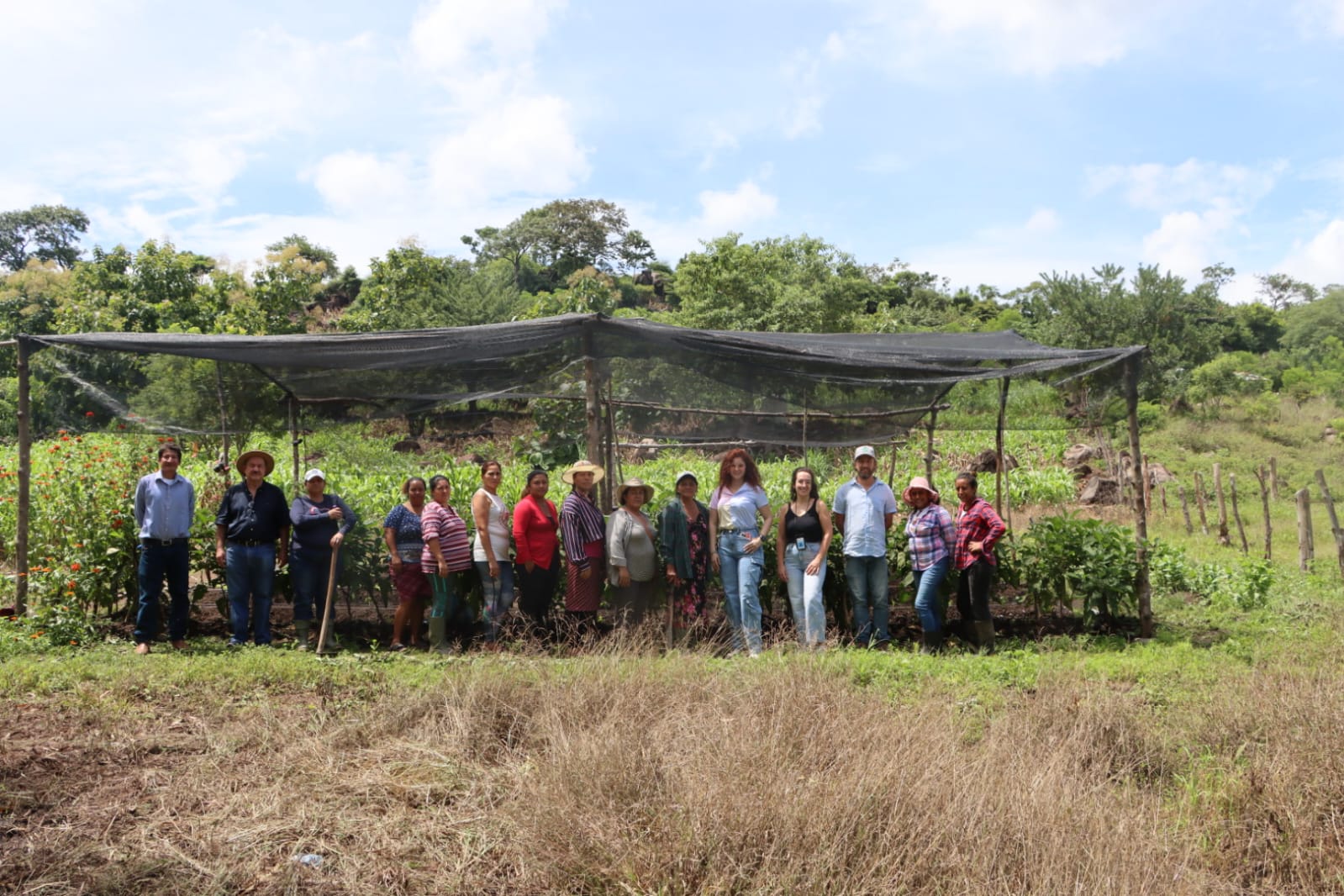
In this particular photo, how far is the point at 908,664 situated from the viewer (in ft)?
21.3

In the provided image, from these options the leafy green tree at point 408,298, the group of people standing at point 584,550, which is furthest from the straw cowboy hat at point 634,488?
the leafy green tree at point 408,298

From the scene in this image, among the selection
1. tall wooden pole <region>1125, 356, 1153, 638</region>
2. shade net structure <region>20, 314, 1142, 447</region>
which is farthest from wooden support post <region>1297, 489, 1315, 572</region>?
tall wooden pole <region>1125, 356, 1153, 638</region>

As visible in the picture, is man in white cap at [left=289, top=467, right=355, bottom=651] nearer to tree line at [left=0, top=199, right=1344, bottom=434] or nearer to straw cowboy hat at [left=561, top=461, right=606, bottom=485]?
straw cowboy hat at [left=561, top=461, right=606, bottom=485]

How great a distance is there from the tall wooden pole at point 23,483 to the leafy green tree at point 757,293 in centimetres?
2258

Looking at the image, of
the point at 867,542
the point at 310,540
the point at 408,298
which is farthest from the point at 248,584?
the point at 408,298

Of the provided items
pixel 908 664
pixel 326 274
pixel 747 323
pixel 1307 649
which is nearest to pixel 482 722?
pixel 908 664

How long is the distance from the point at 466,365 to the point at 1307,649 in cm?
619

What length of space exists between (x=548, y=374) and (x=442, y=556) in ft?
5.36

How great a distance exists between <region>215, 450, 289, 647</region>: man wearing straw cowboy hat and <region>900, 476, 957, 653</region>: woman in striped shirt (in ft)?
15.3

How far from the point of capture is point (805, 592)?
279 inches

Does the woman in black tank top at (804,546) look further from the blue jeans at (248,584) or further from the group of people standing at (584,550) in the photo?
the blue jeans at (248,584)

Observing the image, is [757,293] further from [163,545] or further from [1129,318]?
[163,545]

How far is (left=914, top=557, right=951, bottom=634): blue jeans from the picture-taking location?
23.9 feet

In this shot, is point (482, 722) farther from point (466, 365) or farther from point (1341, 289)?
point (1341, 289)
